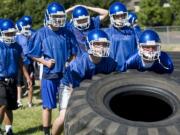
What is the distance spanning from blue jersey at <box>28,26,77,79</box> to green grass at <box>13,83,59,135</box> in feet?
3.97

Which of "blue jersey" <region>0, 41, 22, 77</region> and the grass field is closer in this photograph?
"blue jersey" <region>0, 41, 22, 77</region>

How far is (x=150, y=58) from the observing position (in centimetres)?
551

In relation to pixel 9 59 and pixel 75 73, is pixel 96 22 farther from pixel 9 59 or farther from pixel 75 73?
pixel 75 73

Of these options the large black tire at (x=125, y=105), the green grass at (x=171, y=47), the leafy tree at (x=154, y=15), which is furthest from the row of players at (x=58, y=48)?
the leafy tree at (x=154, y=15)

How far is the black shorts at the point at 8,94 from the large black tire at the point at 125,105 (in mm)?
2798

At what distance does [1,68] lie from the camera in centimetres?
784

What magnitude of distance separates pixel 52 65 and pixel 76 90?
8.22 ft

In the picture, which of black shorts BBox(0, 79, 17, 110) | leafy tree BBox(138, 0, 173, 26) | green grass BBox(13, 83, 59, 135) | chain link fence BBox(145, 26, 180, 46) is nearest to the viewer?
black shorts BBox(0, 79, 17, 110)

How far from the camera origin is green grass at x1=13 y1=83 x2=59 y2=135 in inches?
319

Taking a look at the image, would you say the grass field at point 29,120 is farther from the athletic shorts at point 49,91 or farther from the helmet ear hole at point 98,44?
the helmet ear hole at point 98,44

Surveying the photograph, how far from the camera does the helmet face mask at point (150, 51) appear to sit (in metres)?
5.52

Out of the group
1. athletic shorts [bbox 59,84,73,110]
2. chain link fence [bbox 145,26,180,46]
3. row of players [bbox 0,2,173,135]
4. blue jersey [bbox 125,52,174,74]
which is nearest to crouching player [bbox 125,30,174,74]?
blue jersey [bbox 125,52,174,74]

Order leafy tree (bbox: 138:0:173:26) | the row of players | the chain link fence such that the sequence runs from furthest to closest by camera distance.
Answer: leafy tree (bbox: 138:0:173:26) → the chain link fence → the row of players

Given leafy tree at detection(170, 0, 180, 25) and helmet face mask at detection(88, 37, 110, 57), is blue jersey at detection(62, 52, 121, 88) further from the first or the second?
leafy tree at detection(170, 0, 180, 25)
